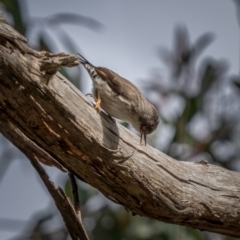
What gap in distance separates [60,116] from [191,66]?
9.44 ft

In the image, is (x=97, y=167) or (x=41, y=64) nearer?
(x=41, y=64)

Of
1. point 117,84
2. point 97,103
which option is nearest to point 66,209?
point 97,103

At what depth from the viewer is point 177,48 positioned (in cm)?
495

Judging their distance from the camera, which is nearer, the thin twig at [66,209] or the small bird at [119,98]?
the thin twig at [66,209]

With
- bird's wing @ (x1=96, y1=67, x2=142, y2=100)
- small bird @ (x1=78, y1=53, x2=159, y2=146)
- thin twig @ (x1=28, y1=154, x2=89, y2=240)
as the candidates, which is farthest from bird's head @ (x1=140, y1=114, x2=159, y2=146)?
thin twig @ (x1=28, y1=154, x2=89, y2=240)

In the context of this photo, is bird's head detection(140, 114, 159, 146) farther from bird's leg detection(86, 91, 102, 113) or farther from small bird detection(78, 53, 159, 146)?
bird's leg detection(86, 91, 102, 113)

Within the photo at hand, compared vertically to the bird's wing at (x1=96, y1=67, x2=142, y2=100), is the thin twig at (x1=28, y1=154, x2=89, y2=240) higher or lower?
lower

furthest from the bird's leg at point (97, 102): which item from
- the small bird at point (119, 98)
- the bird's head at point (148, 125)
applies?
the bird's head at point (148, 125)

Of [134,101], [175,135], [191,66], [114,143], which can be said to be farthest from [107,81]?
[191,66]

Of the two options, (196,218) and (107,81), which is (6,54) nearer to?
(107,81)

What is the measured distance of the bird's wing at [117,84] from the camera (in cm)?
260

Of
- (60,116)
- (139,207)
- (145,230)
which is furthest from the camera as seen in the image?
(145,230)

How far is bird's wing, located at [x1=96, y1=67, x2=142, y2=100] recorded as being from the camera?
2600 mm

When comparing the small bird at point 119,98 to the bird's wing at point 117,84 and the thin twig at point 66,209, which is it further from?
the thin twig at point 66,209
